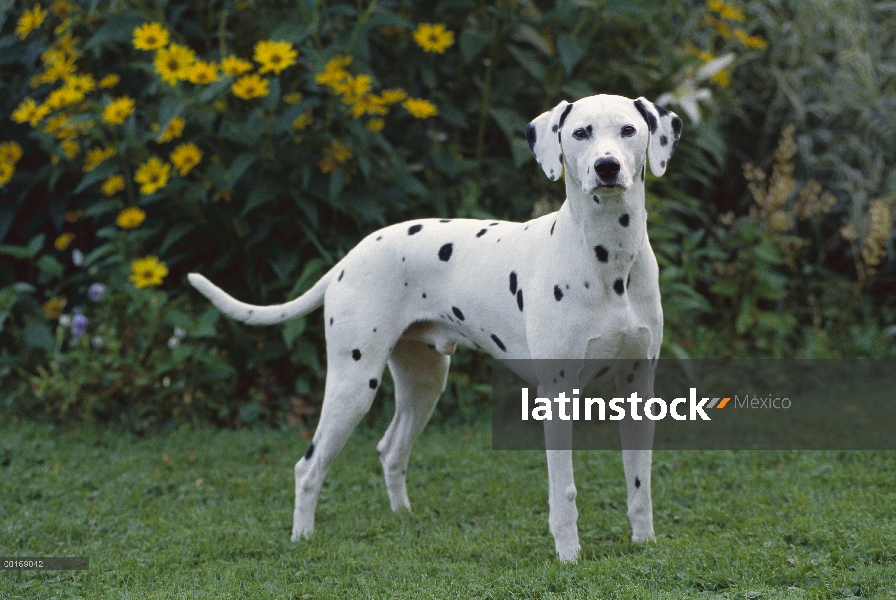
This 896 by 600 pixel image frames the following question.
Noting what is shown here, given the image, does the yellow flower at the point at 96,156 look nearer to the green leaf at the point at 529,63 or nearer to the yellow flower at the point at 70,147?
the yellow flower at the point at 70,147

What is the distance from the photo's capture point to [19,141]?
659 cm

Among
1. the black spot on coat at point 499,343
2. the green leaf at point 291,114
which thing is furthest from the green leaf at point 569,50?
the black spot on coat at point 499,343

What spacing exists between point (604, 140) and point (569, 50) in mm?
2973

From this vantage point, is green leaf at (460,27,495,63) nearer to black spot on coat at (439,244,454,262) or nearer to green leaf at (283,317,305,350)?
green leaf at (283,317,305,350)

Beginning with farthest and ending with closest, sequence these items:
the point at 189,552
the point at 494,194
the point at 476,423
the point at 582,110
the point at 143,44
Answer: the point at 494,194 → the point at 476,423 → the point at 143,44 → the point at 189,552 → the point at 582,110

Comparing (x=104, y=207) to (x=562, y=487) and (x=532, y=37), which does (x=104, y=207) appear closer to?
(x=532, y=37)

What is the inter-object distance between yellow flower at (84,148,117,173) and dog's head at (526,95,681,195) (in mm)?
3453

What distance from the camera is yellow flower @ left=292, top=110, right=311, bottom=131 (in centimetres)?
Answer: 580

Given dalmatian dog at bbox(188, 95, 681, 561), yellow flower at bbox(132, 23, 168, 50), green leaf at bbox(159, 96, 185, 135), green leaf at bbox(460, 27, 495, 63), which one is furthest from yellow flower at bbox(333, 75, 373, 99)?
dalmatian dog at bbox(188, 95, 681, 561)

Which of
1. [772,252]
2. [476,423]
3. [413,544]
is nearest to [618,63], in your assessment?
[772,252]

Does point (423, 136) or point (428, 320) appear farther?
point (423, 136)

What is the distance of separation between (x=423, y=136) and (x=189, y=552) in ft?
10.8

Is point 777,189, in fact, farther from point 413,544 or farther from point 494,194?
point 413,544

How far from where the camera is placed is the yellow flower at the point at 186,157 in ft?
19.1
